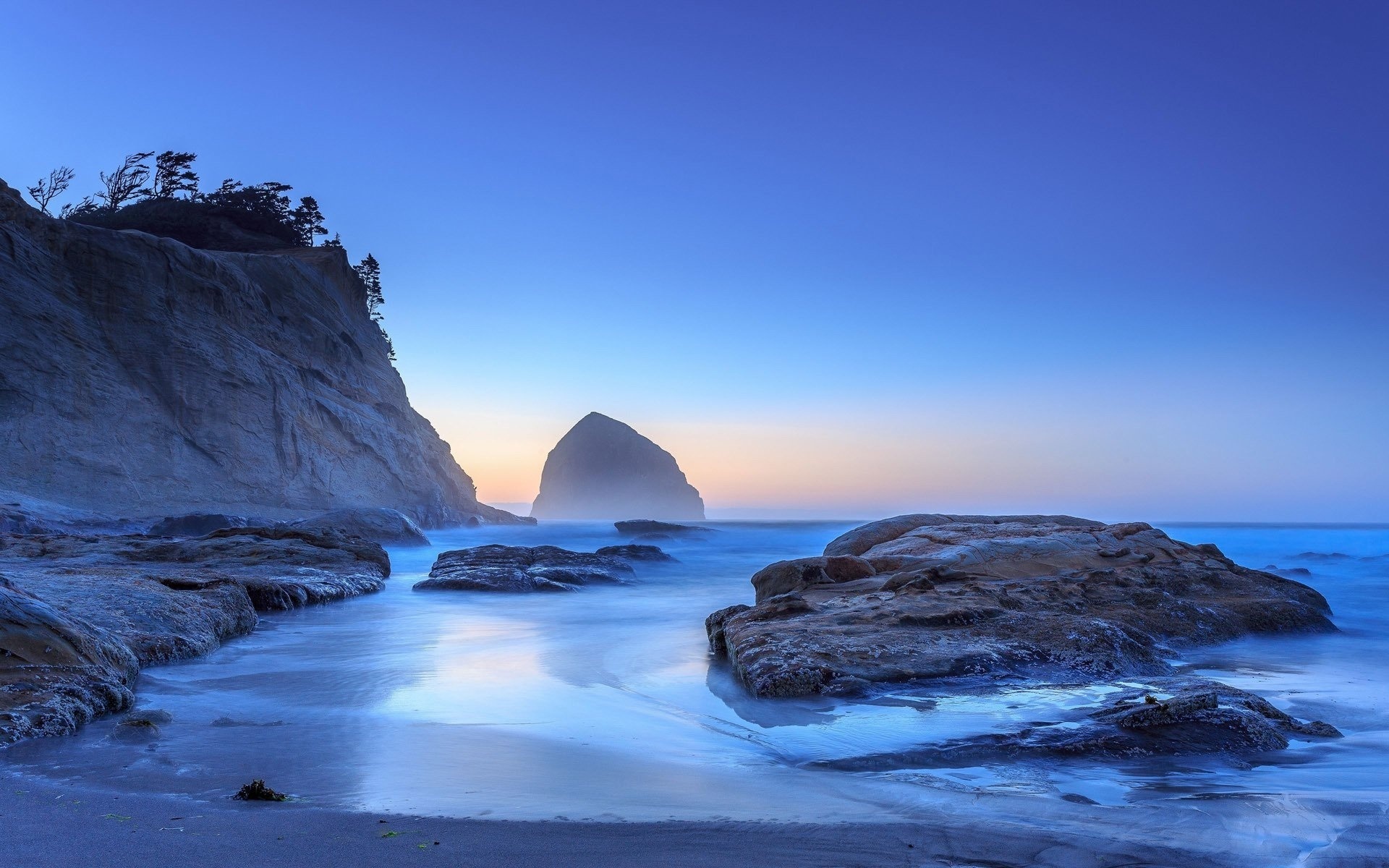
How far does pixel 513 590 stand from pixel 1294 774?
1389 cm

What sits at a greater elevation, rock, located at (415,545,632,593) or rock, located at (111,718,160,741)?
rock, located at (111,718,160,741)

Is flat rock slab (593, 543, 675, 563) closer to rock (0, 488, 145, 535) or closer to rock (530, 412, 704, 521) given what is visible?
rock (0, 488, 145, 535)

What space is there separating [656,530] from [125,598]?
49952mm

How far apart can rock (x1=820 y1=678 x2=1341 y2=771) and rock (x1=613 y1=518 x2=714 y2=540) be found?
46.5 m

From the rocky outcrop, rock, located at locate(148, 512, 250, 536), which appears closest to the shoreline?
the rocky outcrop

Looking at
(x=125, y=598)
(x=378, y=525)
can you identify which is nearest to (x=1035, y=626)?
(x=125, y=598)

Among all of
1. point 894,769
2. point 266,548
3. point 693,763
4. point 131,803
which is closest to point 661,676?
point 693,763

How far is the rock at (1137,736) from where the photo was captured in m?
4.81

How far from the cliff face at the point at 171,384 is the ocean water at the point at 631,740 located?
21301 mm

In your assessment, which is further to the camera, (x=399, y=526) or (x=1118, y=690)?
(x=399, y=526)

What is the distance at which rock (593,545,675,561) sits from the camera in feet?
83.0

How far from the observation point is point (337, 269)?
149 ft

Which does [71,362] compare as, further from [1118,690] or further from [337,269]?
[1118,690]

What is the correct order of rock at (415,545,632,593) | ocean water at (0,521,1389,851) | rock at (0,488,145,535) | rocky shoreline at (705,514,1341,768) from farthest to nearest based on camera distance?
rock at (0,488,145,535) → rock at (415,545,632,593) → rocky shoreline at (705,514,1341,768) → ocean water at (0,521,1389,851)
